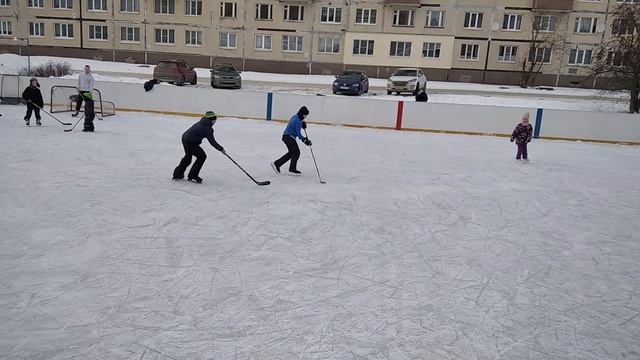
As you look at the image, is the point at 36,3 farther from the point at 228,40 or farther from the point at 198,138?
the point at 198,138

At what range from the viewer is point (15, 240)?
17.0ft

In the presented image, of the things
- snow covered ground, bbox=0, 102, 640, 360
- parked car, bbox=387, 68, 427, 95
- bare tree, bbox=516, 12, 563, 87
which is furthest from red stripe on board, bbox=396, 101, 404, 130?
bare tree, bbox=516, 12, 563, 87

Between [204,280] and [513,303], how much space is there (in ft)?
9.53

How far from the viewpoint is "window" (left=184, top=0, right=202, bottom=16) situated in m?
37.7

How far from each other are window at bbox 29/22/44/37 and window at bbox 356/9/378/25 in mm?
25605

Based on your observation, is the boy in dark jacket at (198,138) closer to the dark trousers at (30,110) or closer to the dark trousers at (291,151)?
the dark trousers at (291,151)

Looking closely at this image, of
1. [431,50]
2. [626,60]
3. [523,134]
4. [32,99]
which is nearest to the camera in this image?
[523,134]

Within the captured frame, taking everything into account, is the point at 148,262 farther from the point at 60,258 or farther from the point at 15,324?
the point at 15,324

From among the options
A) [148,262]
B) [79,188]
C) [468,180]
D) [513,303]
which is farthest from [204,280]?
[468,180]

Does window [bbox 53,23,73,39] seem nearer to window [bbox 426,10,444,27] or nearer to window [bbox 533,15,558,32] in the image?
window [bbox 426,10,444,27]

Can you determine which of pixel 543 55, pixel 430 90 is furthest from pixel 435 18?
pixel 430 90

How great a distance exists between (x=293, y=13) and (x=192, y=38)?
327 inches

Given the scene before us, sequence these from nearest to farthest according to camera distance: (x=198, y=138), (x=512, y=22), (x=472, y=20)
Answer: (x=198, y=138)
(x=512, y=22)
(x=472, y=20)

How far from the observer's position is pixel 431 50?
36688 mm
